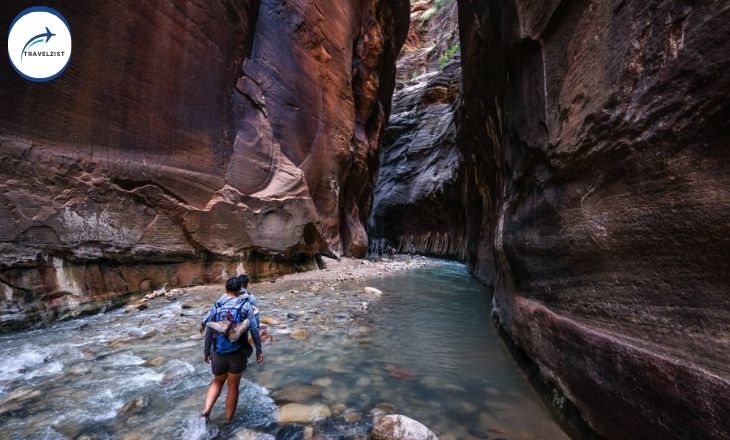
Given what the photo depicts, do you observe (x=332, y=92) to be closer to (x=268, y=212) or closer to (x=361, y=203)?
(x=268, y=212)

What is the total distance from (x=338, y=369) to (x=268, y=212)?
21.6ft

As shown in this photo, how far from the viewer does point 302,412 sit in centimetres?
315

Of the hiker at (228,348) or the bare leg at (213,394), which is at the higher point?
the hiker at (228,348)

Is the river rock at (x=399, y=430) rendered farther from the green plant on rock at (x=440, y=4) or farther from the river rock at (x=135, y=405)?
the green plant on rock at (x=440, y=4)

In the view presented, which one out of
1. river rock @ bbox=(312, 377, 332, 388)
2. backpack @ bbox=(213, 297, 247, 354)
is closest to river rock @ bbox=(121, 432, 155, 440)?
backpack @ bbox=(213, 297, 247, 354)

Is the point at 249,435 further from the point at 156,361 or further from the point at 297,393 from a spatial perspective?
the point at 156,361

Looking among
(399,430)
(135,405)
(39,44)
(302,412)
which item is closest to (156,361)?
(135,405)

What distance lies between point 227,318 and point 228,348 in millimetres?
249

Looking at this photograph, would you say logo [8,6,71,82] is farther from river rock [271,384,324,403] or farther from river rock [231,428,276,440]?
river rock [231,428,276,440]

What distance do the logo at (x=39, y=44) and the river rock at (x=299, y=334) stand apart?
5670 mm

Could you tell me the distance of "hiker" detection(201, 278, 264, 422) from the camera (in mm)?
2904

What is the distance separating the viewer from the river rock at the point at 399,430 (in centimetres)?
260

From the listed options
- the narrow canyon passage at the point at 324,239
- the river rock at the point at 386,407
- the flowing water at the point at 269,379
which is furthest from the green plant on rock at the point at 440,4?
the river rock at the point at 386,407

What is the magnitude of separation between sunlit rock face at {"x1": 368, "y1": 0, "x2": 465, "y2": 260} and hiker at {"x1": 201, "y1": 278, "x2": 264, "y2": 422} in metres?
21.0
